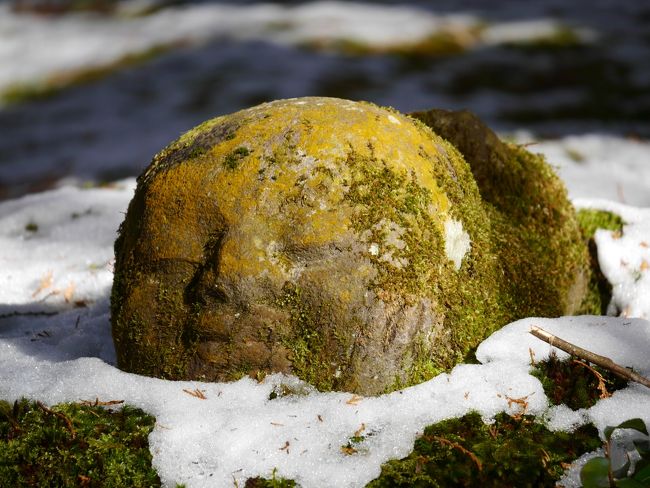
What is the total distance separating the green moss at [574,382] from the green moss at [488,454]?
15cm

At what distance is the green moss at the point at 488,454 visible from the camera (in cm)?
214

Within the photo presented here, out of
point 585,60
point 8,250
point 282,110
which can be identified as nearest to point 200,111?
point 8,250

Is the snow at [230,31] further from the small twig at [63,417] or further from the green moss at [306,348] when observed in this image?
the small twig at [63,417]

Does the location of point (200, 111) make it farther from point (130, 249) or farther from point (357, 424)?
point (357, 424)

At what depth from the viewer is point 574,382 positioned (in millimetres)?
2555

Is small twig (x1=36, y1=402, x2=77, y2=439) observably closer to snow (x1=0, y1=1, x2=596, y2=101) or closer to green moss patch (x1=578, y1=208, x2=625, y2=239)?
green moss patch (x1=578, y1=208, x2=625, y2=239)

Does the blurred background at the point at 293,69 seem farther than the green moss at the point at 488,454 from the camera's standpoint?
Yes

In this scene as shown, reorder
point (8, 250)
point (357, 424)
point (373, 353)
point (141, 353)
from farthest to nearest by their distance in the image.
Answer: point (8, 250), point (141, 353), point (373, 353), point (357, 424)

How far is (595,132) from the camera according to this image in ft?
27.5

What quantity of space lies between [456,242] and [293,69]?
31.6 ft

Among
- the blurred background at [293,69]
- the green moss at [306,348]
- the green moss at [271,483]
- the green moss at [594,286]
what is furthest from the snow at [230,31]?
the green moss at [271,483]

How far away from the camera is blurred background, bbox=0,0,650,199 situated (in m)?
9.66

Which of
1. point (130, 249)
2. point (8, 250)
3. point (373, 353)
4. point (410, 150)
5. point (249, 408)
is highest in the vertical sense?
point (410, 150)

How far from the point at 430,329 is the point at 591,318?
0.88 meters
